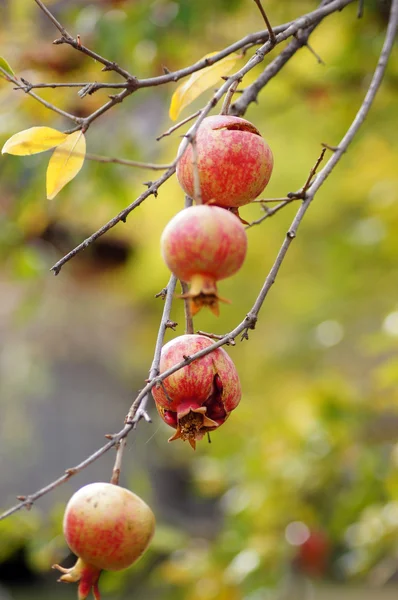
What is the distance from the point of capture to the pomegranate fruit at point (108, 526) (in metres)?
0.52

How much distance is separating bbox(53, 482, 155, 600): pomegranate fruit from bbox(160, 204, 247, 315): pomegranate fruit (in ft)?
0.53

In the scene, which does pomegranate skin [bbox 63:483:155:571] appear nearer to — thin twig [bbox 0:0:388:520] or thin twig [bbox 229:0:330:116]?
thin twig [bbox 0:0:388:520]

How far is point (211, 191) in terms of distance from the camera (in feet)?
1.76

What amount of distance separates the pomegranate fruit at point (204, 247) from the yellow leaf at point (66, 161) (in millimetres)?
148

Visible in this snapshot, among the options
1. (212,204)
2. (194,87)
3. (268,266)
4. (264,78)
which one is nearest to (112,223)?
(212,204)

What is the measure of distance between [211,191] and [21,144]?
16cm

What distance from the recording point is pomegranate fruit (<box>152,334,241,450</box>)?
542mm

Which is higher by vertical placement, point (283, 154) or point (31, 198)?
point (283, 154)

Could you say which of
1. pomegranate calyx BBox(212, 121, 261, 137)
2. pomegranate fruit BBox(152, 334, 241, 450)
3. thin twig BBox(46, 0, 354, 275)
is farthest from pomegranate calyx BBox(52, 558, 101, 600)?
pomegranate calyx BBox(212, 121, 261, 137)

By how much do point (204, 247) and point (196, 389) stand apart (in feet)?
0.46

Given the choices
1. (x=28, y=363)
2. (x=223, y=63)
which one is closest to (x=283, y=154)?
(x=223, y=63)

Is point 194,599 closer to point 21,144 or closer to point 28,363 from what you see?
point 21,144

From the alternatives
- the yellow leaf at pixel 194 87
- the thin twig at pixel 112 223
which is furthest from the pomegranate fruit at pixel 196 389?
→ the yellow leaf at pixel 194 87

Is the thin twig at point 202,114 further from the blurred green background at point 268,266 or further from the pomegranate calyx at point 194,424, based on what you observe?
the blurred green background at point 268,266
